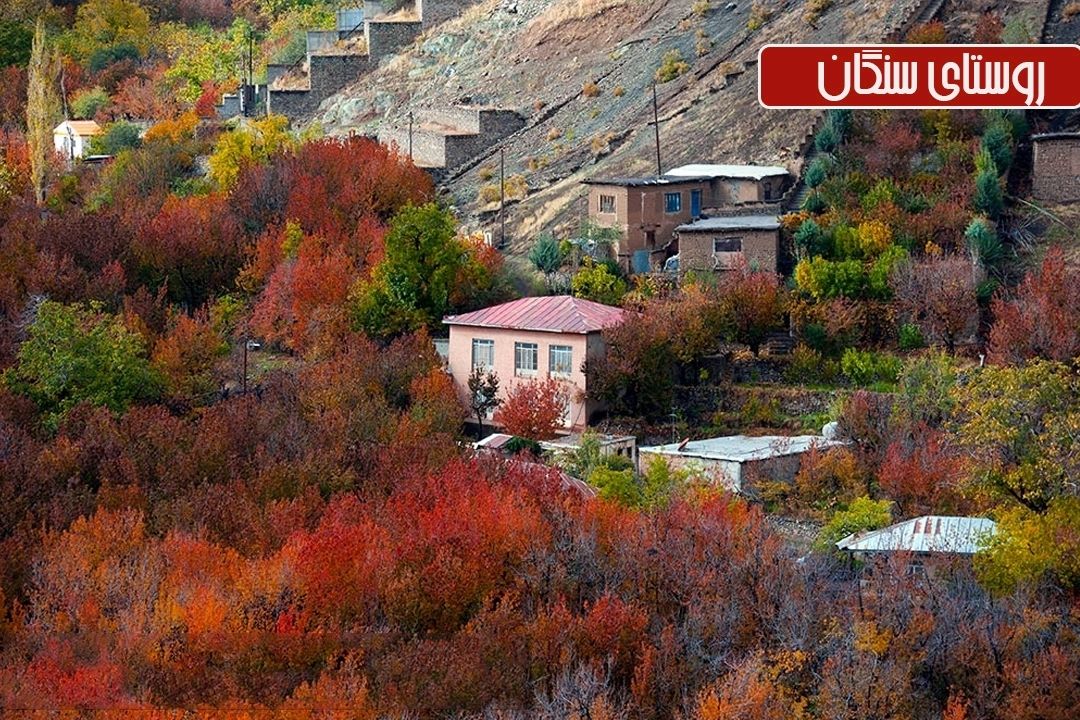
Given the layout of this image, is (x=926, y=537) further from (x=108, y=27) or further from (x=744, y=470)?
(x=108, y=27)

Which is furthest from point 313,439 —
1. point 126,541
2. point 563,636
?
point 563,636

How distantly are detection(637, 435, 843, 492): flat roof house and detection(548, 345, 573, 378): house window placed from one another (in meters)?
3.26

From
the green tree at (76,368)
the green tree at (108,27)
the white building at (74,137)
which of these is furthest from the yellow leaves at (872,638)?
the green tree at (108,27)

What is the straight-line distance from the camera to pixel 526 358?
41.7m

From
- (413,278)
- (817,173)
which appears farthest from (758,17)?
(413,278)

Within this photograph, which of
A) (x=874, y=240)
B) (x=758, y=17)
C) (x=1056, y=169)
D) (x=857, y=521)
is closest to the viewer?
(x=857, y=521)

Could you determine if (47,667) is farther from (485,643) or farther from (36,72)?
(36,72)

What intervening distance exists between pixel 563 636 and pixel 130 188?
2970cm

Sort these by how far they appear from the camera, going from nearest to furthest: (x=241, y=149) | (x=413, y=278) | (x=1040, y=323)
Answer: (x=1040, y=323), (x=413, y=278), (x=241, y=149)

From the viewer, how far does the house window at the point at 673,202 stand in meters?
44.7

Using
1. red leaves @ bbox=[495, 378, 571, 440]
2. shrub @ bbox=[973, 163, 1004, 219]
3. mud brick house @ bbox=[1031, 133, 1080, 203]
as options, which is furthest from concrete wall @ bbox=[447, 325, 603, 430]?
mud brick house @ bbox=[1031, 133, 1080, 203]

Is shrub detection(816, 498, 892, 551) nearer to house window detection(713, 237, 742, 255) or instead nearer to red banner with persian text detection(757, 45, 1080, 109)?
red banner with persian text detection(757, 45, 1080, 109)

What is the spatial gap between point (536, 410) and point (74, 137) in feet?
91.4

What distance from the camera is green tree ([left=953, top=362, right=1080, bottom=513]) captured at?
108 ft
